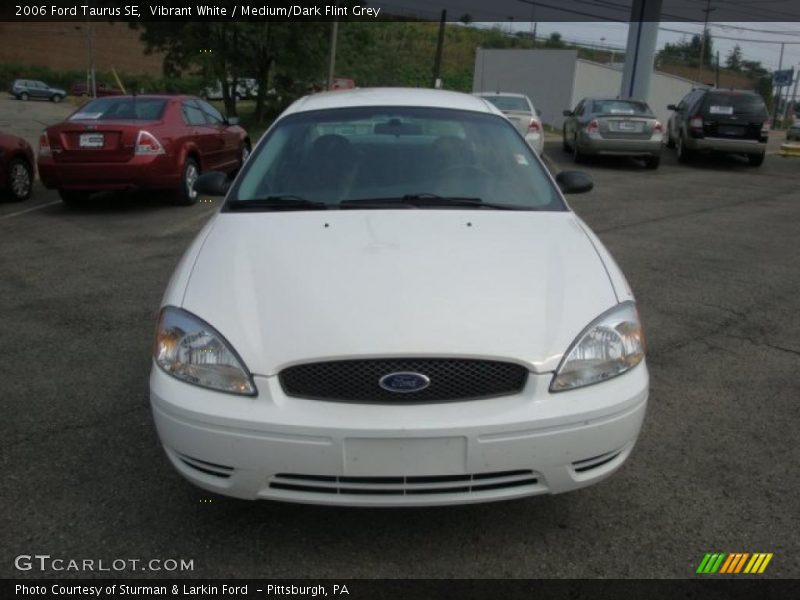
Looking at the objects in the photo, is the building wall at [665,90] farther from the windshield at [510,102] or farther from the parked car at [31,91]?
the parked car at [31,91]

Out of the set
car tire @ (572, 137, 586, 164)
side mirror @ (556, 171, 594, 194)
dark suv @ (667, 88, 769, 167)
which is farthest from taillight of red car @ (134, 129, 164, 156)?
dark suv @ (667, 88, 769, 167)

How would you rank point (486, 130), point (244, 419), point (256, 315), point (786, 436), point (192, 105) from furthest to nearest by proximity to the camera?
point (192, 105) → point (486, 130) → point (786, 436) → point (256, 315) → point (244, 419)

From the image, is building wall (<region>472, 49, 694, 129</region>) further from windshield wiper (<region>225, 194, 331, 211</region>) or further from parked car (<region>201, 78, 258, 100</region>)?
windshield wiper (<region>225, 194, 331, 211</region>)

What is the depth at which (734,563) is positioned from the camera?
2.55m

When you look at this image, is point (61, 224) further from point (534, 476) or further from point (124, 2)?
point (124, 2)

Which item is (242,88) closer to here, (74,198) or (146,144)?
→ (74,198)

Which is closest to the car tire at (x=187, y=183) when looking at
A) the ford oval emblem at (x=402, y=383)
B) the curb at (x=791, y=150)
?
the ford oval emblem at (x=402, y=383)

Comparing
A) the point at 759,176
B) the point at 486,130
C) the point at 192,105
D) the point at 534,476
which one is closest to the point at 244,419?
the point at 534,476

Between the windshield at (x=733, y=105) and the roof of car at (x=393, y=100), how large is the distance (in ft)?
41.5

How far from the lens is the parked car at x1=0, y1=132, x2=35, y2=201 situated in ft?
30.2
